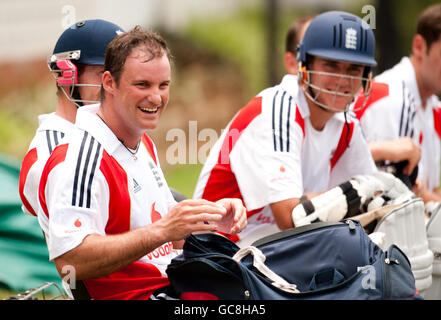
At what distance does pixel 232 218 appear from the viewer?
2771mm

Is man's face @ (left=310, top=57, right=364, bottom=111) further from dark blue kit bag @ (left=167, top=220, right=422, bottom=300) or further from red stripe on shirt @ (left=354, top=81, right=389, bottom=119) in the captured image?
dark blue kit bag @ (left=167, top=220, right=422, bottom=300)

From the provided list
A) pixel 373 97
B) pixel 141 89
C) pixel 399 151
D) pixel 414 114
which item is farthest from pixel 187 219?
pixel 414 114

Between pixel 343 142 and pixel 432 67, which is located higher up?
pixel 432 67

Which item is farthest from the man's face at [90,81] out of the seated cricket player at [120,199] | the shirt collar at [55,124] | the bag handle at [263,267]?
the bag handle at [263,267]

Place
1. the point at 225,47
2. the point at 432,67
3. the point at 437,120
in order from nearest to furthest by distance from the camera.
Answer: the point at 432,67
the point at 437,120
the point at 225,47

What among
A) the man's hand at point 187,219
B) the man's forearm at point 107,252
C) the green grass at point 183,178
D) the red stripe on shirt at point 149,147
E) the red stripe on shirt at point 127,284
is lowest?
the green grass at point 183,178

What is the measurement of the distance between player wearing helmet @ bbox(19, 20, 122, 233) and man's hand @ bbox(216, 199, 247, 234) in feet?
3.25

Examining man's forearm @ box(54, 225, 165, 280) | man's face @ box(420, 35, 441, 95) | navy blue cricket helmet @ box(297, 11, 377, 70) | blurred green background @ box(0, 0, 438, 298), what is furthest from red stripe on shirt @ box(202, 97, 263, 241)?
blurred green background @ box(0, 0, 438, 298)

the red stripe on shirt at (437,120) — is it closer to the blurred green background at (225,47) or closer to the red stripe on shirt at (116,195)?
the red stripe on shirt at (116,195)

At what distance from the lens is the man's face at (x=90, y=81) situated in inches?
132

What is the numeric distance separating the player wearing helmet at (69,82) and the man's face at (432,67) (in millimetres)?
2450

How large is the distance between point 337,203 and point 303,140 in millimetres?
512

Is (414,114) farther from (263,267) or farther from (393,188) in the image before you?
(263,267)

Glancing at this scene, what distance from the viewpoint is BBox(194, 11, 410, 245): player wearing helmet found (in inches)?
138
